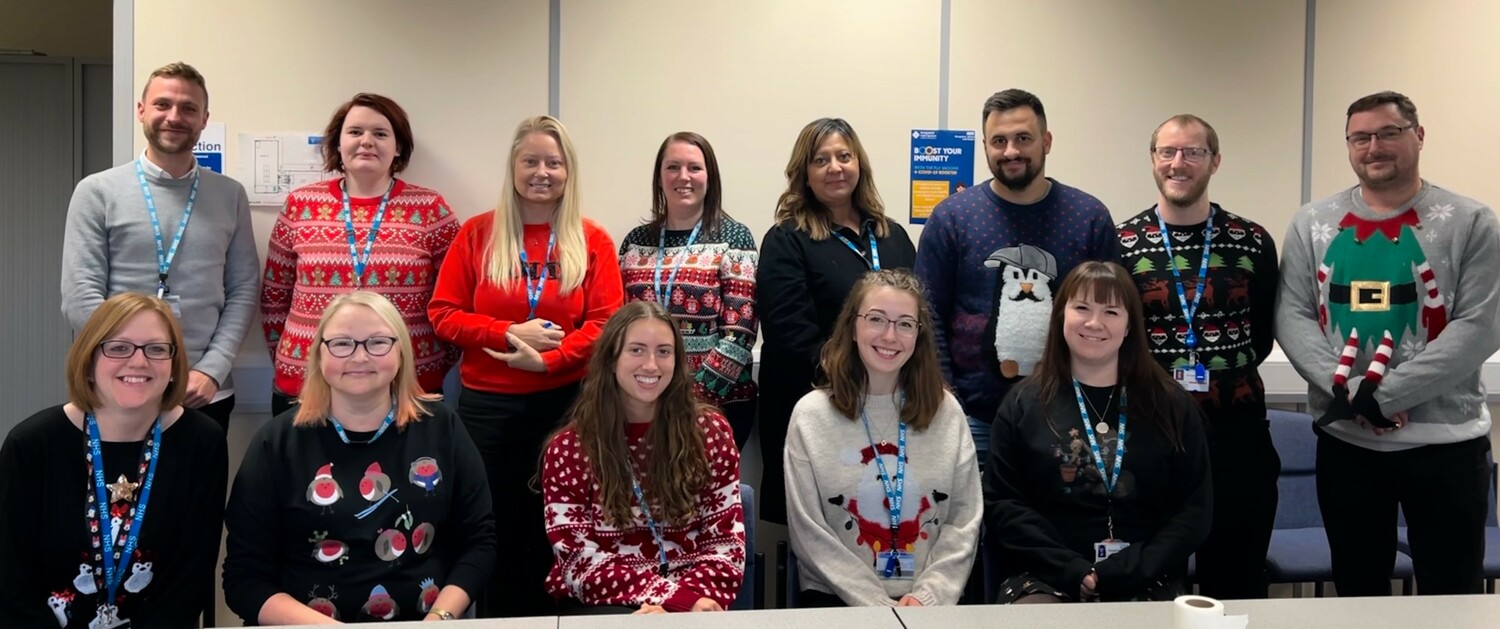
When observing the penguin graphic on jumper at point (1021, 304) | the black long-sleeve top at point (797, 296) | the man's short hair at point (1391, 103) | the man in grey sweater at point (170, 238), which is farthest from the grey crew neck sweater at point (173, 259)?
the man's short hair at point (1391, 103)

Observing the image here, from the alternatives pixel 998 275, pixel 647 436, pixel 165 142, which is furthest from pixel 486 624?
pixel 165 142

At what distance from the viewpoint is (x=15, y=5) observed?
17.8 feet

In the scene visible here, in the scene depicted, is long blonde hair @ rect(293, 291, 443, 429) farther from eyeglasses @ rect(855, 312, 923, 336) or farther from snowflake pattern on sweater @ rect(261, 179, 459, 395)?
eyeglasses @ rect(855, 312, 923, 336)

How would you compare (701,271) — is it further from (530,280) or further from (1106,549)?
(1106,549)

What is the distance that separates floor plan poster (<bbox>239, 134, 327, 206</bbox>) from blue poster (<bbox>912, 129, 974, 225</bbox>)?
209 centimetres

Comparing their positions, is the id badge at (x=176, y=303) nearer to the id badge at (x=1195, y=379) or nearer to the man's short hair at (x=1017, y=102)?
the man's short hair at (x=1017, y=102)

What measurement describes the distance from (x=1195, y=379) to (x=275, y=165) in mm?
2998

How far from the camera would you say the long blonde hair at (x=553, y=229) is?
2.97 m

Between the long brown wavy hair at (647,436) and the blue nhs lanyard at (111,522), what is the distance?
0.91m

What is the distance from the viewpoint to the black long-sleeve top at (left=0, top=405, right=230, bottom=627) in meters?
2.11

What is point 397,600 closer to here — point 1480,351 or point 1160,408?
point 1160,408

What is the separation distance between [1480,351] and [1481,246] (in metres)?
0.28

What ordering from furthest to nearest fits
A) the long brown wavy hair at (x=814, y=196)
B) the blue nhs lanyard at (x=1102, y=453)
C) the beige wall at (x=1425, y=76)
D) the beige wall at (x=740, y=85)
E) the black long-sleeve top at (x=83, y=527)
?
the beige wall at (x=1425, y=76)
the beige wall at (x=740, y=85)
the long brown wavy hair at (x=814, y=196)
the blue nhs lanyard at (x=1102, y=453)
the black long-sleeve top at (x=83, y=527)

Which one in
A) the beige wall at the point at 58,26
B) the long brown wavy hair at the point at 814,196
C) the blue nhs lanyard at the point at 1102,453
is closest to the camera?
the blue nhs lanyard at the point at 1102,453
